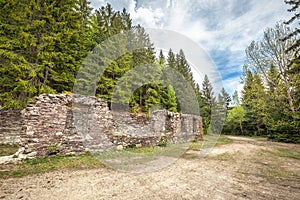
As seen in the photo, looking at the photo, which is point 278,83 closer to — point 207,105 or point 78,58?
point 207,105

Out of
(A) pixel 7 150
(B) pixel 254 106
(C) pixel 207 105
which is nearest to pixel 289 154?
(B) pixel 254 106

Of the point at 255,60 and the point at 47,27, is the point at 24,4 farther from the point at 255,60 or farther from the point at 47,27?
the point at 255,60

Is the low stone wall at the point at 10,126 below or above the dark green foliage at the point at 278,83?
below

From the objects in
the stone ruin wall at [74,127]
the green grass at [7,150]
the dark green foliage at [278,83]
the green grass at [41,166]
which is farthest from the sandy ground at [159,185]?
the dark green foliage at [278,83]

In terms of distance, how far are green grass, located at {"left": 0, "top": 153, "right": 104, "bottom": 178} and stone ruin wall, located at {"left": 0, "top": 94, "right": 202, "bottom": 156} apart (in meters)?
0.48

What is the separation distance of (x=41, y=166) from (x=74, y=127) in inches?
75.3

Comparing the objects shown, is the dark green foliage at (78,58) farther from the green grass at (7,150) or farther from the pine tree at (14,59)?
the green grass at (7,150)

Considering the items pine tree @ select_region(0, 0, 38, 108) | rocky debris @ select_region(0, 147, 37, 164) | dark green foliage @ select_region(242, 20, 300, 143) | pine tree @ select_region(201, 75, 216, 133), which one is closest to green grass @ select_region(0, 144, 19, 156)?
rocky debris @ select_region(0, 147, 37, 164)

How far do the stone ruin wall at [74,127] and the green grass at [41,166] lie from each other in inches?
19.0

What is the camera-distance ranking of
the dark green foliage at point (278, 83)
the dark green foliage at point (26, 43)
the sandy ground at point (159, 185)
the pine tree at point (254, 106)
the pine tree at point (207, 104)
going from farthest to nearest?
the pine tree at point (207, 104)
the pine tree at point (254, 106)
the dark green foliage at point (278, 83)
the dark green foliage at point (26, 43)
the sandy ground at point (159, 185)

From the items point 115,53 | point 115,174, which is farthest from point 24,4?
point 115,174

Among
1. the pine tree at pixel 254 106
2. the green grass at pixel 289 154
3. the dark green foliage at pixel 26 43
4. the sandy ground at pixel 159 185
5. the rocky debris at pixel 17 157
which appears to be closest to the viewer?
the sandy ground at pixel 159 185

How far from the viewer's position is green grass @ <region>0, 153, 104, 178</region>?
3.87 m

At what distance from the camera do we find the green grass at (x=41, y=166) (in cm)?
387
